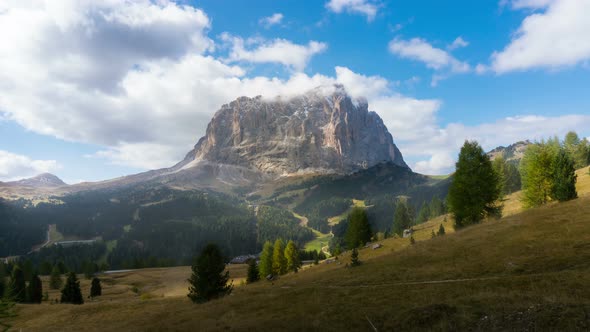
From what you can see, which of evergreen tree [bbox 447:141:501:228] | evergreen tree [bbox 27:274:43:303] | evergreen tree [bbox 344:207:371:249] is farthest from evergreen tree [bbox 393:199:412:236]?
evergreen tree [bbox 27:274:43:303]

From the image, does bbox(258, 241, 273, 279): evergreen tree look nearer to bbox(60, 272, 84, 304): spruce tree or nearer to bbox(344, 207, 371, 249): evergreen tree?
bbox(344, 207, 371, 249): evergreen tree

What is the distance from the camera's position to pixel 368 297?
24.5 m

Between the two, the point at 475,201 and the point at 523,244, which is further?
the point at 475,201

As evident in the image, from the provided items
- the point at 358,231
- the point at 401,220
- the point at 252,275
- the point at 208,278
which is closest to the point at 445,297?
the point at 208,278

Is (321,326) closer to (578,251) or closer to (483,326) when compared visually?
(483,326)

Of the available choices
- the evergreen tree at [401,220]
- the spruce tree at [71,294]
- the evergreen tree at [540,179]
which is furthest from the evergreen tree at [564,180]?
the spruce tree at [71,294]

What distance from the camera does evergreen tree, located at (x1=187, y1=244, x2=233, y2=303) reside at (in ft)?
126

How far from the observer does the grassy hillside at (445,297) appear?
595 inches

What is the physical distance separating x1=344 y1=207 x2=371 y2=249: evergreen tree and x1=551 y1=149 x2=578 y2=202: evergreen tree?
37.6 meters

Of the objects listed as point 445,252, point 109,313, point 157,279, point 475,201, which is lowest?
point 157,279

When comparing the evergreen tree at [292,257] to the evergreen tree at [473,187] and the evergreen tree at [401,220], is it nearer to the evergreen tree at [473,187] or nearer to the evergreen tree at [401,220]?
the evergreen tree at [401,220]

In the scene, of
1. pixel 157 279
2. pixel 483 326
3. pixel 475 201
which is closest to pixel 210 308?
pixel 483 326

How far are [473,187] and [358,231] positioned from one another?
3170 cm

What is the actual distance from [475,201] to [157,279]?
116089 millimetres
